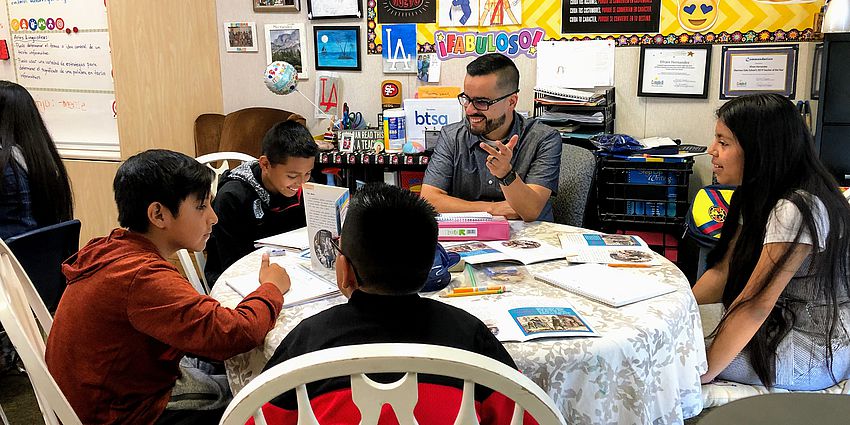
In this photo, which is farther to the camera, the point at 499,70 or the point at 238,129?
the point at 238,129

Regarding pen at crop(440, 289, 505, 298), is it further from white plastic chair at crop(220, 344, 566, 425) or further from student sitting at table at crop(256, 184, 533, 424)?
white plastic chair at crop(220, 344, 566, 425)

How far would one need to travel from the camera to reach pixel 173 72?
4.06 metres

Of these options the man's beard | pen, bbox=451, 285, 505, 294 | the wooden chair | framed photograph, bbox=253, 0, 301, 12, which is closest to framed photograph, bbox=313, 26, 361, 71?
framed photograph, bbox=253, 0, 301, 12

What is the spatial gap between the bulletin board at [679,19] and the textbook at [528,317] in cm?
231

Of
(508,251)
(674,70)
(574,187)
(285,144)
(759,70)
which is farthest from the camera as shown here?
(674,70)

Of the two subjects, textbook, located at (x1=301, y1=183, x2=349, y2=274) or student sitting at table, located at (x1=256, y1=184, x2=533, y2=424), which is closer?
student sitting at table, located at (x1=256, y1=184, x2=533, y2=424)

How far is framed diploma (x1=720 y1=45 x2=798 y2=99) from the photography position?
3.33m

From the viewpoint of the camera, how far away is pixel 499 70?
273 centimetres

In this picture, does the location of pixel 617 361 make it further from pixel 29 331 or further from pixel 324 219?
pixel 29 331

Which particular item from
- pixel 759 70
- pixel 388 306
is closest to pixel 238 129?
pixel 759 70

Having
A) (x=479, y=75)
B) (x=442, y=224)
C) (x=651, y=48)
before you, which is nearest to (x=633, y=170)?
(x=651, y=48)

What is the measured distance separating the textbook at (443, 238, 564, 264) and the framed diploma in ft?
6.08

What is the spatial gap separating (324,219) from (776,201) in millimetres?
1142

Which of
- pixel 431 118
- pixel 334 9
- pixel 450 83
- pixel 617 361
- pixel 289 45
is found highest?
pixel 334 9
